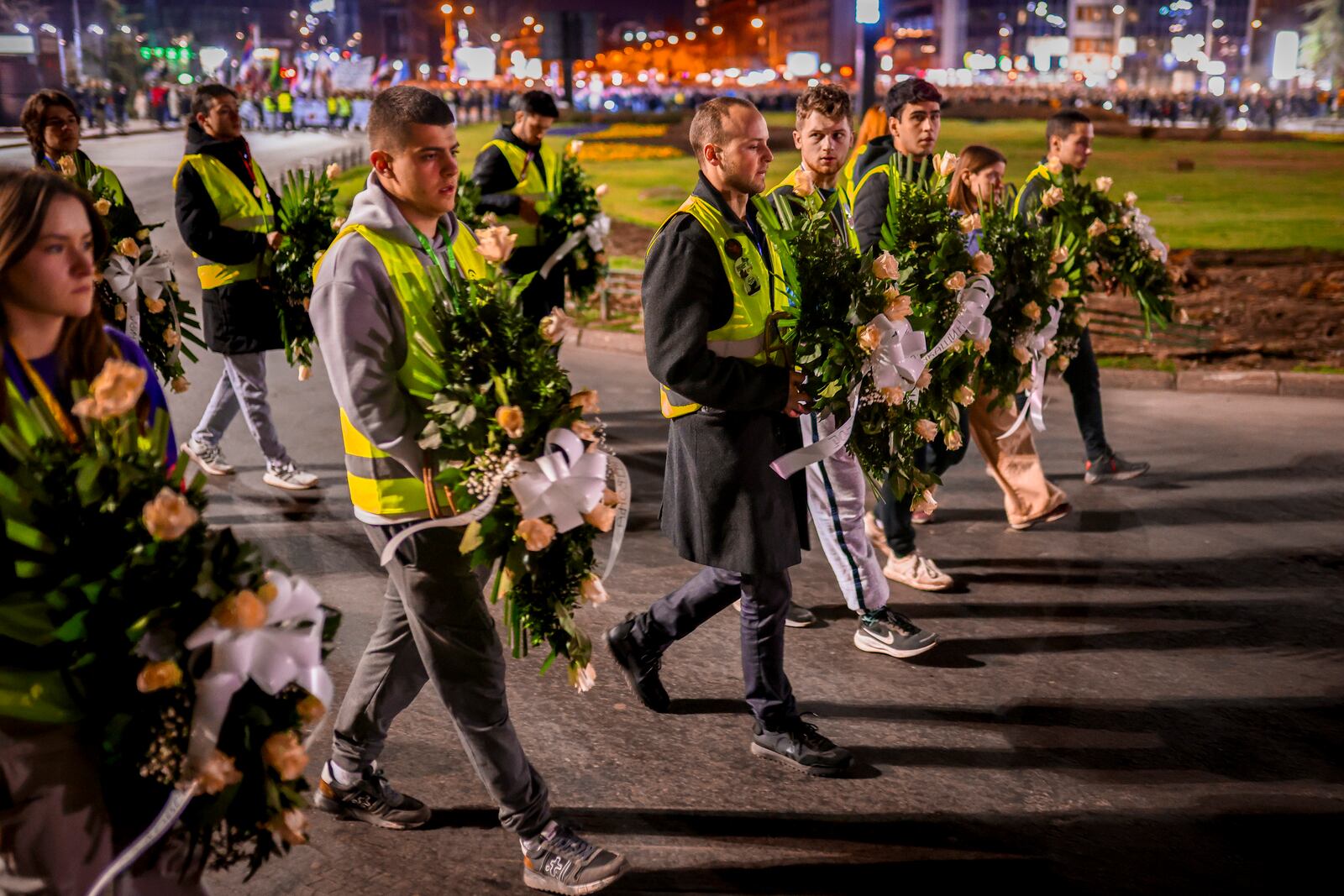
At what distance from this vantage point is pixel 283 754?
102 inches

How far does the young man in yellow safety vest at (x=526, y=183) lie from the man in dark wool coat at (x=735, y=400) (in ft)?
12.5

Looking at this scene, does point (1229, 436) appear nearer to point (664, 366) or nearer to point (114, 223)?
point (664, 366)

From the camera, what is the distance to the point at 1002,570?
22.1 ft

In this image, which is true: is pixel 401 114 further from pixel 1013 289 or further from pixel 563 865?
pixel 1013 289

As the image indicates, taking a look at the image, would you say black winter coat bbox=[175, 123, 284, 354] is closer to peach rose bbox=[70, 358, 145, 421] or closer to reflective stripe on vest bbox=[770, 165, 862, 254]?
reflective stripe on vest bbox=[770, 165, 862, 254]

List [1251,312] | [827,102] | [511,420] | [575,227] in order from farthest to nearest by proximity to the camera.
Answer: [1251,312] < [575,227] < [827,102] < [511,420]

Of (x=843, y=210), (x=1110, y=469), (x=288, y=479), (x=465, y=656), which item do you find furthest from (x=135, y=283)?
(x=1110, y=469)

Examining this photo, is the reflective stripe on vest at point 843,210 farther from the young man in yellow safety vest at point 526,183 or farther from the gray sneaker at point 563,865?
the young man in yellow safety vest at point 526,183

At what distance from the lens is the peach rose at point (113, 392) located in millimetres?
2451

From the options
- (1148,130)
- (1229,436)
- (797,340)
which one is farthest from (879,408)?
(1148,130)

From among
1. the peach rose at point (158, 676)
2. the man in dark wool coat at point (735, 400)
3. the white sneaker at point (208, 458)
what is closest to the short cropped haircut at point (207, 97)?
the white sneaker at point (208, 458)

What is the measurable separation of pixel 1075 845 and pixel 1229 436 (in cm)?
616

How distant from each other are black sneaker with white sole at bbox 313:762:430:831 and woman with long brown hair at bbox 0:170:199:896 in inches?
57.9

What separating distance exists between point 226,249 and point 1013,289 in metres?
4.41
